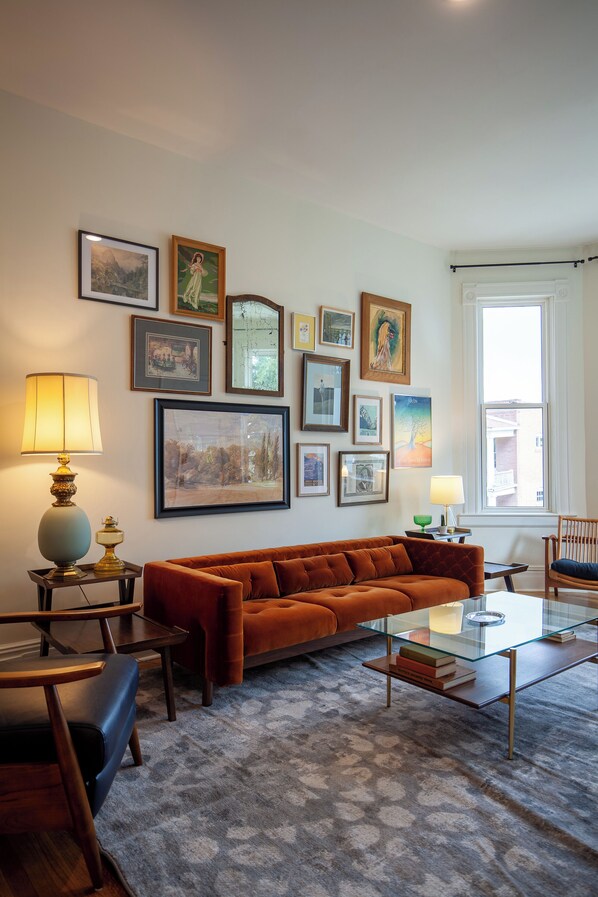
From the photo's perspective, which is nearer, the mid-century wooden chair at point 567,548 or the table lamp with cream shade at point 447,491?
the mid-century wooden chair at point 567,548

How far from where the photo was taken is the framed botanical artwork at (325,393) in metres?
4.86

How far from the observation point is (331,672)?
3.65 m

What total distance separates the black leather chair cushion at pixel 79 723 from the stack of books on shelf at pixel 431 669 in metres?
1.34

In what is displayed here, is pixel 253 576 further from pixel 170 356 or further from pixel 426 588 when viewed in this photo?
pixel 170 356

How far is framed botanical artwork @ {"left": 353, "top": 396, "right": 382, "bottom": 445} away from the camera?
5277mm

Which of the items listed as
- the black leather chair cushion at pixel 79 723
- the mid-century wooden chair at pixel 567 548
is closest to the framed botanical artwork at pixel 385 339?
the mid-century wooden chair at pixel 567 548

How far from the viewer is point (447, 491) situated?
5.32 metres

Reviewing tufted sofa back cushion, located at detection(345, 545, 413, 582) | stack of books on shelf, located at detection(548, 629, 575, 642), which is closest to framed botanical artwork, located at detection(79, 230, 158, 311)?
tufted sofa back cushion, located at detection(345, 545, 413, 582)

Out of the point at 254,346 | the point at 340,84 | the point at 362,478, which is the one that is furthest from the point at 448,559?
the point at 340,84

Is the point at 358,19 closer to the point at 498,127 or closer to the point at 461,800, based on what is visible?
the point at 498,127

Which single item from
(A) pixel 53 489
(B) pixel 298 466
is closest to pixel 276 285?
(B) pixel 298 466

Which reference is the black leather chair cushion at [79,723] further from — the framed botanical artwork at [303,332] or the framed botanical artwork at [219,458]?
the framed botanical artwork at [303,332]

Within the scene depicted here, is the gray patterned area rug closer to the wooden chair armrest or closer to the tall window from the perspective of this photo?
the wooden chair armrest

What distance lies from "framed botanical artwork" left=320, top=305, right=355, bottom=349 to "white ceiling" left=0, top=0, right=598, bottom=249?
924mm
